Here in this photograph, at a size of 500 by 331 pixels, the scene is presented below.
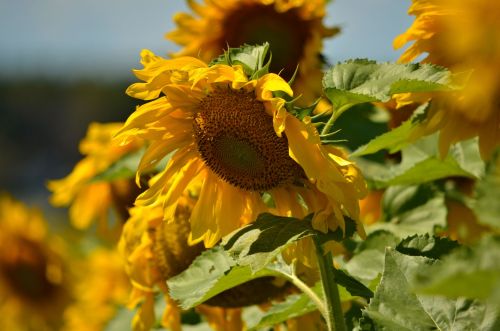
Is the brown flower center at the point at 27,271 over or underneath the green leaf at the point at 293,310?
over

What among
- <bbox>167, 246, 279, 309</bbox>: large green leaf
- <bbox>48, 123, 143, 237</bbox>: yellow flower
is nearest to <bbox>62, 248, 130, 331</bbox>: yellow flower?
<bbox>48, 123, 143, 237</bbox>: yellow flower

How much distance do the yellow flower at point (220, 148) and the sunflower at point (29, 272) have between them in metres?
1.97

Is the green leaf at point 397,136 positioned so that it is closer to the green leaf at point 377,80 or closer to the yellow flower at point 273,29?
the green leaf at point 377,80

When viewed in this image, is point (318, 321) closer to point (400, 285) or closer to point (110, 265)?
point (400, 285)

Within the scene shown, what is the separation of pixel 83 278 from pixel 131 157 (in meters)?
1.28

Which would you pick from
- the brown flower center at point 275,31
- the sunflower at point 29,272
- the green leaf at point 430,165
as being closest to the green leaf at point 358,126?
the green leaf at point 430,165

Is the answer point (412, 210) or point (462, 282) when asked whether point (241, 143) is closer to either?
point (412, 210)

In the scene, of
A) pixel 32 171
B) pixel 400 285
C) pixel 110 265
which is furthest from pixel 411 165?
pixel 32 171

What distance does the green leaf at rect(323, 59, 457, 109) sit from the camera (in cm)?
111

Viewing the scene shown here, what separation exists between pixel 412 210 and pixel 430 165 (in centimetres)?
14

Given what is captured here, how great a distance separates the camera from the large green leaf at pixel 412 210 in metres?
1.64

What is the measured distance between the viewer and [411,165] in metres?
1.57

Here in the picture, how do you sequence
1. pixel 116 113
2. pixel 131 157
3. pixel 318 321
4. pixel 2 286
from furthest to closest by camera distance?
pixel 116 113 < pixel 2 286 < pixel 131 157 < pixel 318 321

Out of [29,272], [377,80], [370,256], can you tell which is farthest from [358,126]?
[29,272]
